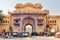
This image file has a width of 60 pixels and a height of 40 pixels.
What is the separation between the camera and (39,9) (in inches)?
2279

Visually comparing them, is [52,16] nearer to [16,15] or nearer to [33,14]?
[33,14]

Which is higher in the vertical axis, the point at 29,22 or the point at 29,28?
the point at 29,22

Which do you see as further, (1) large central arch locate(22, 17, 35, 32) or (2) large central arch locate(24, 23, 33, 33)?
(2) large central arch locate(24, 23, 33, 33)

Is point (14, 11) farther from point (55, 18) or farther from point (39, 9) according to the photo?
point (55, 18)

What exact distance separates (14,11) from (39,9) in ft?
23.9

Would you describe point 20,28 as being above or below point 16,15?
below

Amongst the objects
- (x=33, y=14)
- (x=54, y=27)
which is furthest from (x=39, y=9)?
→ (x=54, y=27)

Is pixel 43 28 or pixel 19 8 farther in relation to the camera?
pixel 19 8

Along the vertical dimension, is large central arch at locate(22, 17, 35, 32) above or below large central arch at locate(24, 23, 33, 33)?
above

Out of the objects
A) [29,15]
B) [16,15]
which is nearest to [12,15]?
[16,15]

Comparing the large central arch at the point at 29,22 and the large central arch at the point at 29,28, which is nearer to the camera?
the large central arch at the point at 29,22

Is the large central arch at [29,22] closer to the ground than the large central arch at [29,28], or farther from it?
farther from it

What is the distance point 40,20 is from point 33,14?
256cm

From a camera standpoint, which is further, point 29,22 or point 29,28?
point 29,28
